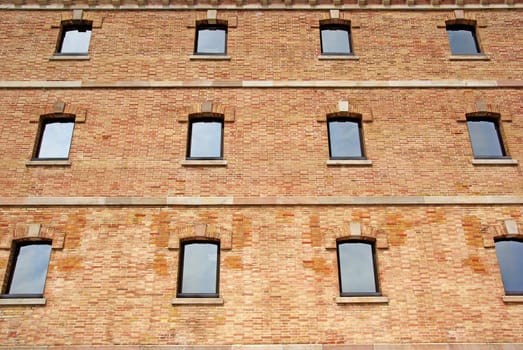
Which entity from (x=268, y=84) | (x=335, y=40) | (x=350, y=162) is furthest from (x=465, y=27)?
(x=268, y=84)

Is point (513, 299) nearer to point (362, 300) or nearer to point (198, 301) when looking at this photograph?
point (362, 300)

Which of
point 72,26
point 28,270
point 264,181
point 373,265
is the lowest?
point 28,270

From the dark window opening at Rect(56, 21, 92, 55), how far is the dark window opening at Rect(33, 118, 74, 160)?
7.76 feet

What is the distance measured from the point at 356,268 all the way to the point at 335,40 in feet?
23.6

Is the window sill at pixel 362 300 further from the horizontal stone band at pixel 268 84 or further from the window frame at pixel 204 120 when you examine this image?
the horizontal stone band at pixel 268 84

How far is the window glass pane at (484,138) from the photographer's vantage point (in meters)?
13.5

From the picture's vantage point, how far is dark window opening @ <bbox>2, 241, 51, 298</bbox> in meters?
11.5

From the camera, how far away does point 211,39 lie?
50.5 ft

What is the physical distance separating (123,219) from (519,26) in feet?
42.5

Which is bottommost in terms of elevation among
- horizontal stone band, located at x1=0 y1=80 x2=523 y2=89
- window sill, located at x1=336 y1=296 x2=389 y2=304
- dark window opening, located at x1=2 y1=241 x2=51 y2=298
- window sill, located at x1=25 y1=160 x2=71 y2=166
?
window sill, located at x1=336 y1=296 x2=389 y2=304

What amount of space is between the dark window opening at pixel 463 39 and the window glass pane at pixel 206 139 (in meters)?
7.42

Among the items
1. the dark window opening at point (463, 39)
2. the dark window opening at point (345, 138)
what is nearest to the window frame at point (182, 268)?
the dark window opening at point (345, 138)

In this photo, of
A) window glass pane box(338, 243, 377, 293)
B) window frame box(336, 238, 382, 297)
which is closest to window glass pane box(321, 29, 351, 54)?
window frame box(336, 238, 382, 297)

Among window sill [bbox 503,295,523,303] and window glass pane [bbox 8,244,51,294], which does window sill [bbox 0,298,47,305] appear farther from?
window sill [bbox 503,295,523,303]
